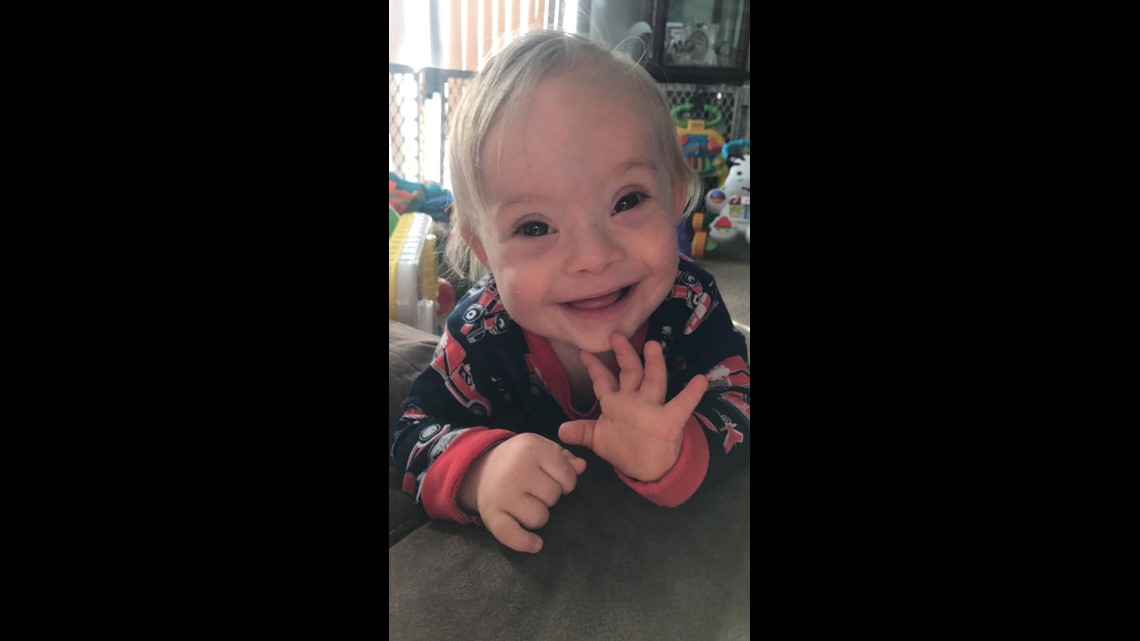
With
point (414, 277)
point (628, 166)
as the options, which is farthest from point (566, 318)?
point (414, 277)

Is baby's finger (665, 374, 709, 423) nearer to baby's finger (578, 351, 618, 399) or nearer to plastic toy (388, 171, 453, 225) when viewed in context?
baby's finger (578, 351, 618, 399)

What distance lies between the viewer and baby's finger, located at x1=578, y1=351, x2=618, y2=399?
0.61 m

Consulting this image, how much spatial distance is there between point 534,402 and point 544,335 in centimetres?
6

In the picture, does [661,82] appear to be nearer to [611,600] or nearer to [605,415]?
[605,415]

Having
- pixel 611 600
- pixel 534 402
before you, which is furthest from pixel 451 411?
pixel 611 600

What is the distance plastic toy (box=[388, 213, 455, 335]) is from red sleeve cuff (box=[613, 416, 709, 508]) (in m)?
0.34

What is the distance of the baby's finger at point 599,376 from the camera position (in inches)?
24.1

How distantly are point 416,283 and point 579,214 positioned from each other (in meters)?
0.39

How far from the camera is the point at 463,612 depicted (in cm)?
56

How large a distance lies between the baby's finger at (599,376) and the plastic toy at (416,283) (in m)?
0.26

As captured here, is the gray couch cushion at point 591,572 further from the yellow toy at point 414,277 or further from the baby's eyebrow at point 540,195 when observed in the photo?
the yellow toy at point 414,277

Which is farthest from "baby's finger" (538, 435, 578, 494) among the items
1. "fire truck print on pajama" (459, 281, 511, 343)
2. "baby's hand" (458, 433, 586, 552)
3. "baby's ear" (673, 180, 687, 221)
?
"baby's ear" (673, 180, 687, 221)

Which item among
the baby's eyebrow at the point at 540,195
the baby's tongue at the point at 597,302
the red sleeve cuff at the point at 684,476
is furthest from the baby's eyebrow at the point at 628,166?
the red sleeve cuff at the point at 684,476

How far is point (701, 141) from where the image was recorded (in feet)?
1.97
